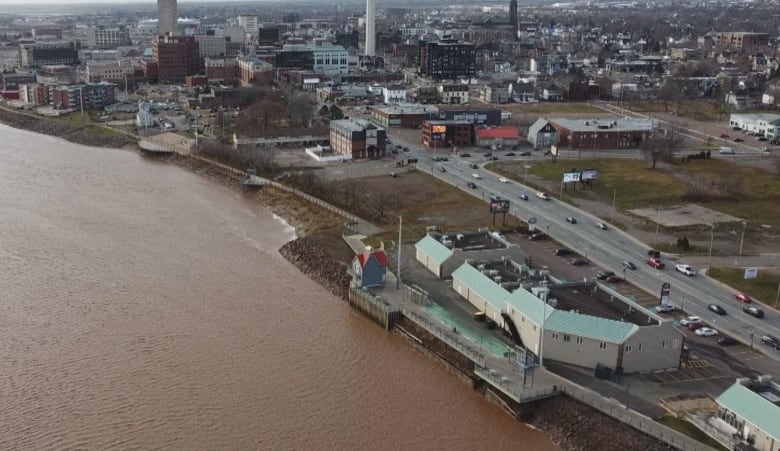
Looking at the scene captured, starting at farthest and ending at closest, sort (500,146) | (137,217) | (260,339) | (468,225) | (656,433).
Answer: (500,146) → (137,217) → (468,225) → (260,339) → (656,433)

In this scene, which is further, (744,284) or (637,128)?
(637,128)

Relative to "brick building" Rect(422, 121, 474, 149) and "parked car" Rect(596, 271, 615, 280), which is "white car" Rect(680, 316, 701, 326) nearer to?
"parked car" Rect(596, 271, 615, 280)

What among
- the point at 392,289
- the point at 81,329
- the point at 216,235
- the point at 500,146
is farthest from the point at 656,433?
the point at 500,146

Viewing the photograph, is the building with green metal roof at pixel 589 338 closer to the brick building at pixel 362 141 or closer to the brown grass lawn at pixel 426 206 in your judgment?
the brown grass lawn at pixel 426 206

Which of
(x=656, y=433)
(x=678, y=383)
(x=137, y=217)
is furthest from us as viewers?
(x=137, y=217)

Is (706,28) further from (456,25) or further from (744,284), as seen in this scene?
(744,284)

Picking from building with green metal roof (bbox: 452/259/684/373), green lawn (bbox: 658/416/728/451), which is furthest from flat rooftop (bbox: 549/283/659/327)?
green lawn (bbox: 658/416/728/451)
